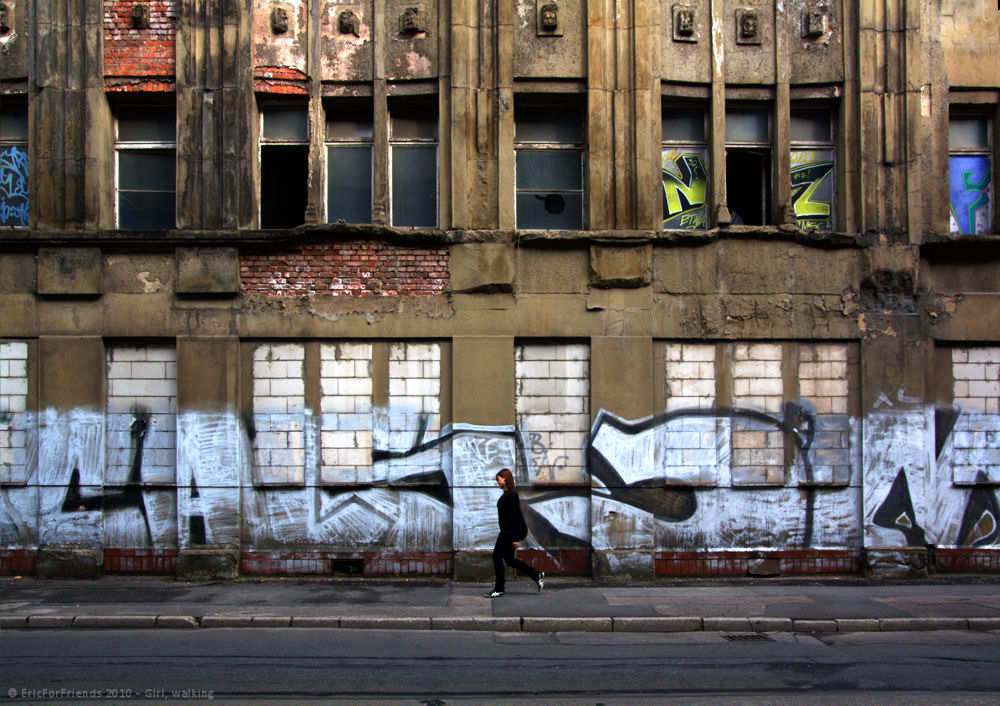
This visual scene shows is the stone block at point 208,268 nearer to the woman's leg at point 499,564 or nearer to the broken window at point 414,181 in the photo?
the broken window at point 414,181

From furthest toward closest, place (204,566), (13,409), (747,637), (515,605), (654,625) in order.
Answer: (13,409) < (204,566) < (515,605) < (654,625) < (747,637)

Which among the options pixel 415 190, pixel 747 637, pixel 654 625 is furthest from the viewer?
pixel 415 190

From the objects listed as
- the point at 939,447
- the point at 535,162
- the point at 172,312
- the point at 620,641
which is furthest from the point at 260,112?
the point at 939,447

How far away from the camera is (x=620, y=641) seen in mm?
8492

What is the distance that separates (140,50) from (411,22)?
4221 millimetres

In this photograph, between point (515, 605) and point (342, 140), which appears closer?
point (515, 605)

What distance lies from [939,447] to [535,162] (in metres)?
7.61

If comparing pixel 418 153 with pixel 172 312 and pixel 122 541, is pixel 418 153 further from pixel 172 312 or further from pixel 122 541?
pixel 122 541

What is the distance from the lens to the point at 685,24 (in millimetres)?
12125

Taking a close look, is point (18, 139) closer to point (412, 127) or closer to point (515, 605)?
point (412, 127)

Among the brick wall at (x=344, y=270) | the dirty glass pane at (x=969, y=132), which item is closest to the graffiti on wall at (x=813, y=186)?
the dirty glass pane at (x=969, y=132)

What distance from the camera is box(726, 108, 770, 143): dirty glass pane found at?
12586mm

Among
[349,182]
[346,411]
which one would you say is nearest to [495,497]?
[346,411]

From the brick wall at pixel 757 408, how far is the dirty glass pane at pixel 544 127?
421 cm
